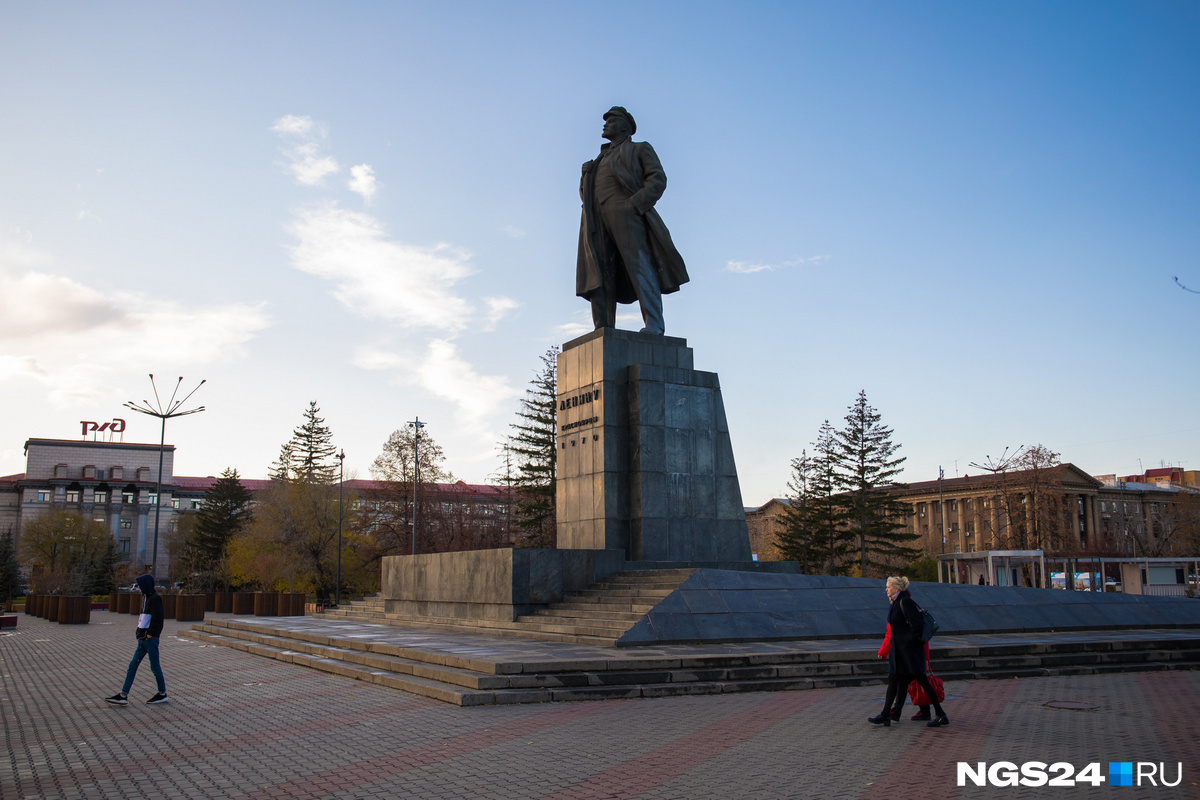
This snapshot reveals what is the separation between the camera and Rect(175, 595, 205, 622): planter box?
108ft

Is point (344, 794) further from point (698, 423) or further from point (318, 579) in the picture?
point (318, 579)

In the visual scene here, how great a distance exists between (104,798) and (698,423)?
47.3 feet

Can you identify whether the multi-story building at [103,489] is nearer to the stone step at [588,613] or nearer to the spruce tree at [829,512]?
the spruce tree at [829,512]

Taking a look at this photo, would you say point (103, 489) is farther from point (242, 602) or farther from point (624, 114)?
point (624, 114)

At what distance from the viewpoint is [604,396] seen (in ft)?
62.2

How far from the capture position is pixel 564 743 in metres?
8.06

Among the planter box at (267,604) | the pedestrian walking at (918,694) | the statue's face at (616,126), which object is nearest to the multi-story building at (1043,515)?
the planter box at (267,604)

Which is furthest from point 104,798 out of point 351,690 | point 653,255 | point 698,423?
point 653,255

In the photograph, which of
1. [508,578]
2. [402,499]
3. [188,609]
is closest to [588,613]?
[508,578]

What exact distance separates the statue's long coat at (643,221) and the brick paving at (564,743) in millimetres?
11215

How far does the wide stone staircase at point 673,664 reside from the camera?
1080cm

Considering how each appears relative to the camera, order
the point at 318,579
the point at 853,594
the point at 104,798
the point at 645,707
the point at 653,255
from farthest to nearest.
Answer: the point at 318,579, the point at 653,255, the point at 853,594, the point at 645,707, the point at 104,798

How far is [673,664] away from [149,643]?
6403mm

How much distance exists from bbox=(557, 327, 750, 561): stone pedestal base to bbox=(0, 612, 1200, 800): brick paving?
23.7 feet
